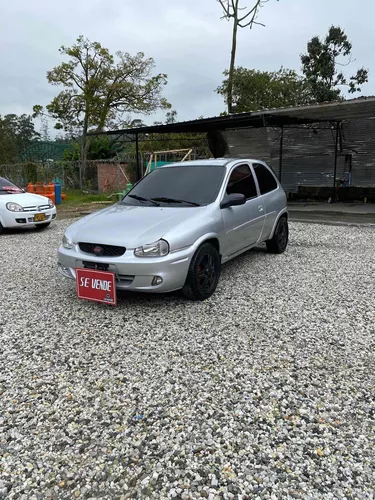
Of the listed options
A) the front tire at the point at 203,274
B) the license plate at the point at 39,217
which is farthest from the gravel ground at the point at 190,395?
the license plate at the point at 39,217

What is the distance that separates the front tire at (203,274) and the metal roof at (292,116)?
633 centimetres

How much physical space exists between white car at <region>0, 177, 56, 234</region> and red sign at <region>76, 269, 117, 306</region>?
5532 mm

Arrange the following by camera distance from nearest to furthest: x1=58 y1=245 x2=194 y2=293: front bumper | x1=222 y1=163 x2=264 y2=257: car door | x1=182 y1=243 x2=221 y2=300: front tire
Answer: x1=58 y1=245 x2=194 y2=293: front bumper
x1=182 y1=243 x2=221 y2=300: front tire
x1=222 y1=163 x2=264 y2=257: car door

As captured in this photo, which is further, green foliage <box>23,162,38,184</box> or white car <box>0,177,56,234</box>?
green foliage <box>23,162,38,184</box>

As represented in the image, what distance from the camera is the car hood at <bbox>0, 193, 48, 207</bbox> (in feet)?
28.7

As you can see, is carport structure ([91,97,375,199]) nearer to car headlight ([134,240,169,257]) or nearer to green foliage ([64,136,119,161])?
car headlight ([134,240,169,257])

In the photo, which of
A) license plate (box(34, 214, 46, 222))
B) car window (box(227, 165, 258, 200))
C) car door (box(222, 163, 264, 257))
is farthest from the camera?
license plate (box(34, 214, 46, 222))

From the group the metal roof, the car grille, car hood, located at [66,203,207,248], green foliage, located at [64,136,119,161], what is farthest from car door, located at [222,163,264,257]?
green foliage, located at [64,136,119,161]

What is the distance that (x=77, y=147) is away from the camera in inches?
874

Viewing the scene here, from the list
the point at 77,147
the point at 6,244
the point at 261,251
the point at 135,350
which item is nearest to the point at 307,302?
the point at 135,350

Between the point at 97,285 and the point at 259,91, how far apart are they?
24.2 metres

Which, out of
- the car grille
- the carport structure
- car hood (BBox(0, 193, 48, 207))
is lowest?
the car grille

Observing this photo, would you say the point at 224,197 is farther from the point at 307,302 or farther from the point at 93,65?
the point at 93,65

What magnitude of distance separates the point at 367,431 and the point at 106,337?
7.01ft
